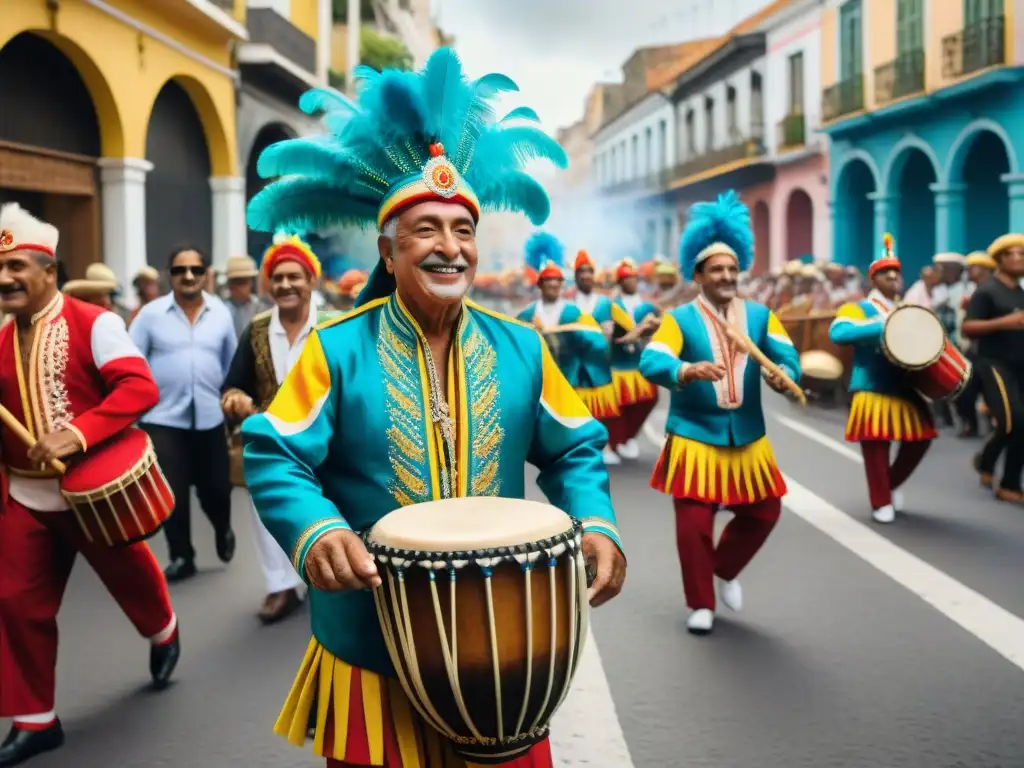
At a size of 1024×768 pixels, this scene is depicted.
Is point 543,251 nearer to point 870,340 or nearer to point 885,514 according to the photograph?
point 870,340

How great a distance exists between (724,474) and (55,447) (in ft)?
10.2

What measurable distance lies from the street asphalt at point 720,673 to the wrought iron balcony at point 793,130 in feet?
87.9

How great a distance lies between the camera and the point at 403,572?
2555 millimetres

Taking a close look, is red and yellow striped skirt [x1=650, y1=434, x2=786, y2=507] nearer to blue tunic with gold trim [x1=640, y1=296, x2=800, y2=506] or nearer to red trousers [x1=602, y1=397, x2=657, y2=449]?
blue tunic with gold trim [x1=640, y1=296, x2=800, y2=506]

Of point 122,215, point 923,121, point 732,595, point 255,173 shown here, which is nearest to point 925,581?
point 732,595

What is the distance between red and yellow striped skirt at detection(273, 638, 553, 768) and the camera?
9.43 feet

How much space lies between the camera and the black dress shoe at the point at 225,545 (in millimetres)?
7527

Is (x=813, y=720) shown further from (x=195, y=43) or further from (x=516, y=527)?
(x=195, y=43)

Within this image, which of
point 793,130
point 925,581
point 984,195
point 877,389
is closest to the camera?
point 925,581

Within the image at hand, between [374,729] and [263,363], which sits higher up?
[263,363]

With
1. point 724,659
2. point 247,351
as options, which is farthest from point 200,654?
point 724,659

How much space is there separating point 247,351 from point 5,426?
6.03ft

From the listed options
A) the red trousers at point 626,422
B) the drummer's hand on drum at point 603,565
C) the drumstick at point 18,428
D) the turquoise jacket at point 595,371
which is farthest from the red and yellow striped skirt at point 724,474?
the red trousers at point 626,422

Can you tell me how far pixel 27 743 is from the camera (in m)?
4.50
